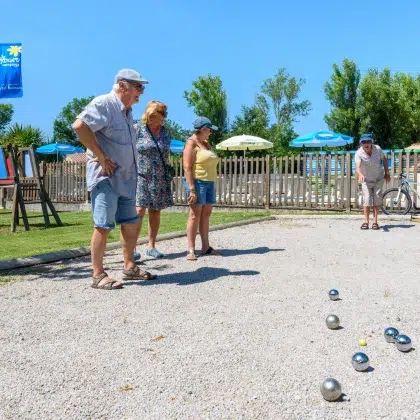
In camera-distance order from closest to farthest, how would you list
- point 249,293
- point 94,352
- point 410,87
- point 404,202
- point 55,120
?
point 94,352 < point 249,293 < point 404,202 < point 410,87 < point 55,120

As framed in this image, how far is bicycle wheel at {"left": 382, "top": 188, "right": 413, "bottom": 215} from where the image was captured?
12.1 m

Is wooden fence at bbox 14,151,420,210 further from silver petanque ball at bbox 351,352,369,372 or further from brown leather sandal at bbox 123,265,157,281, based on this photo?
silver petanque ball at bbox 351,352,369,372

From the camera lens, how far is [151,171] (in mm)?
6059

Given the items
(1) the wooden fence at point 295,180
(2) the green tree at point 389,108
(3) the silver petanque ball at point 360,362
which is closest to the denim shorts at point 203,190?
(3) the silver petanque ball at point 360,362

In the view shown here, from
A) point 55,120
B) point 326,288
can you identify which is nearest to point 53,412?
point 326,288

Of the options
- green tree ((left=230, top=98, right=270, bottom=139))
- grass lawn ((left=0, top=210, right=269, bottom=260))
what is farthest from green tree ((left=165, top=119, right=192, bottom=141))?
grass lawn ((left=0, top=210, right=269, bottom=260))

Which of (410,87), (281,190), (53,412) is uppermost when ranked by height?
(410,87)

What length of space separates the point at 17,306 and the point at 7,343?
911 millimetres

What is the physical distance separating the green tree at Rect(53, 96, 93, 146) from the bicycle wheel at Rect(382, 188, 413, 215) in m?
64.7

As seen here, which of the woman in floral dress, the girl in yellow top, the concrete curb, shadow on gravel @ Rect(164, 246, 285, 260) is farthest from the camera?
shadow on gravel @ Rect(164, 246, 285, 260)

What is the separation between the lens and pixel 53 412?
2344 mm

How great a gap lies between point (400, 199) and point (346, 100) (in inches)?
990

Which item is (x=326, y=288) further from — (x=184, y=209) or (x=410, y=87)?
(x=410, y=87)

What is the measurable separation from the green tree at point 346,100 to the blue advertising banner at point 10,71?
27.0 metres
